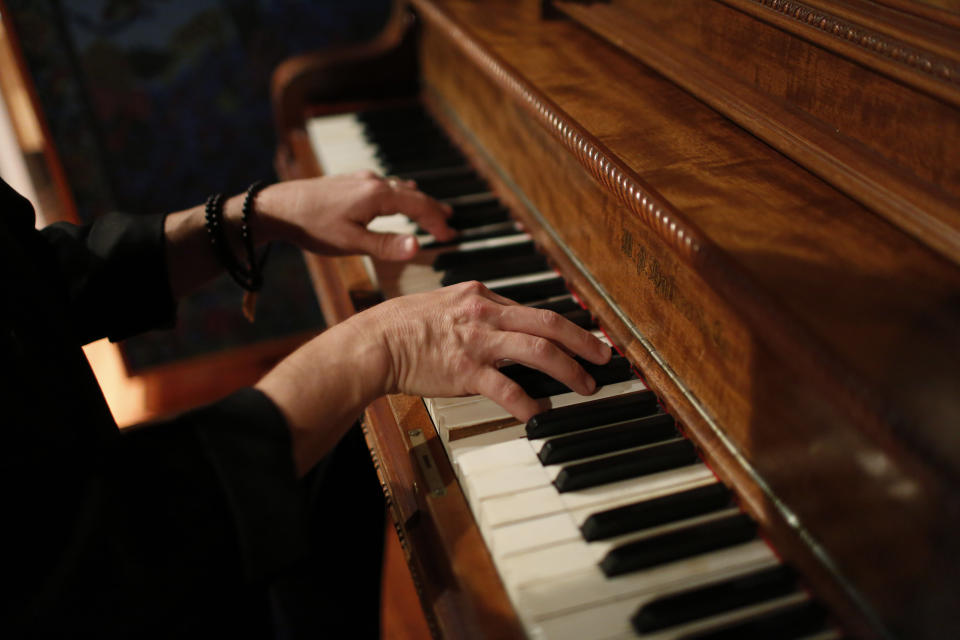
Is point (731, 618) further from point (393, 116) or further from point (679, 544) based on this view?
point (393, 116)

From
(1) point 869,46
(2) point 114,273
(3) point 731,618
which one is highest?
(1) point 869,46

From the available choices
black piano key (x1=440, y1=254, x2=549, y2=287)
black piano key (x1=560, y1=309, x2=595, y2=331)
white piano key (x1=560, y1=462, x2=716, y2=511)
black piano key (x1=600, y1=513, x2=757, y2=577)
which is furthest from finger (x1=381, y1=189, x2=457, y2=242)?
black piano key (x1=600, y1=513, x2=757, y2=577)

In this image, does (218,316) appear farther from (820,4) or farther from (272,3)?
(820,4)

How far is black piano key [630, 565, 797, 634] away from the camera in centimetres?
74

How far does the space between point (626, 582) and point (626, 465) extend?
16cm

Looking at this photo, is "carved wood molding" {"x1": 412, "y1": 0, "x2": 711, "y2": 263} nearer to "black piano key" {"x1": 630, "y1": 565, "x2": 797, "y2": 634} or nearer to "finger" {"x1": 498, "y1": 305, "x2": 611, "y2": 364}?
"finger" {"x1": 498, "y1": 305, "x2": 611, "y2": 364}

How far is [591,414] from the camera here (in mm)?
981

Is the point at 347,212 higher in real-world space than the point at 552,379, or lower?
higher

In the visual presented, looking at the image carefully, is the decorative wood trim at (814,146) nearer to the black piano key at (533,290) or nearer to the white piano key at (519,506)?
the black piano key at (533,290)

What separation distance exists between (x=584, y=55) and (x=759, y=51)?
437mm

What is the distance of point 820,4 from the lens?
3.04 ft

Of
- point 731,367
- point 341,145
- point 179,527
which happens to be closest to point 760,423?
point 731,367

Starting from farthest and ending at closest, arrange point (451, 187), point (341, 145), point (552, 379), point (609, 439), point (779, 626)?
point (341, 145)
point (451, 187)
point (552, 379)
point (609, 439)
point (779, 626)

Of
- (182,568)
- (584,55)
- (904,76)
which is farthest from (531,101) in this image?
(182,568)
